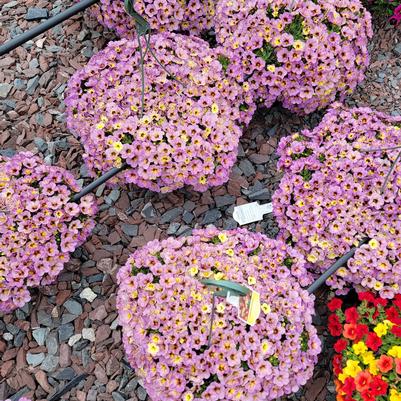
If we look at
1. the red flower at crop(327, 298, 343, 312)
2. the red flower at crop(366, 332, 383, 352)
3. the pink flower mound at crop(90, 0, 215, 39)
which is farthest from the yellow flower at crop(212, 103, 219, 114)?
the red flower at crop(366, 332, 383, 352)

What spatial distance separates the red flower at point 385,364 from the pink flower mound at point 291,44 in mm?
1456

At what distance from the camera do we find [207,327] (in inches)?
79.5

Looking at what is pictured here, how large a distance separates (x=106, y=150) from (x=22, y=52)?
1350 mm

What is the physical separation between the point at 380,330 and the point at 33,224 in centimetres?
162

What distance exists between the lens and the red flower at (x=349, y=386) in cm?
214

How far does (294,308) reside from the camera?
215 cm

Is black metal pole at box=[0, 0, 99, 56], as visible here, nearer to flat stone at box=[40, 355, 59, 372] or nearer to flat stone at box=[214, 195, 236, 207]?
flat stone at box=[214, 195, 236, 207]

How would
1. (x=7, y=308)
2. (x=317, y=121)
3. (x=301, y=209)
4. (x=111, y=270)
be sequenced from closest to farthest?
(x=7, y=308)
(x=301, y=209)
(x=111, y=270)
(x=317, y=121)

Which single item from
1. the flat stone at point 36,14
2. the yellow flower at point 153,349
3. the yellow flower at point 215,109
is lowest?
the yellow flower at point 153,349

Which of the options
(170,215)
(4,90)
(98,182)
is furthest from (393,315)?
(4,90)

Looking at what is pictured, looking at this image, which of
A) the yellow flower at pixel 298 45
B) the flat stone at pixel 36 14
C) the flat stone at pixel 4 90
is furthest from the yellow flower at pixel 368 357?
the flat stone at pixel 36 14

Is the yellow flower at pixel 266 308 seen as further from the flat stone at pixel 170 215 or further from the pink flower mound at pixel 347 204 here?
the flat stone at pixel 170 215

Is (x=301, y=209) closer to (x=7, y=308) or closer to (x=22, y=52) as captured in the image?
(x=7, y=308)

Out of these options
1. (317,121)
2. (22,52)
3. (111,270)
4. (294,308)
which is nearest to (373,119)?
(317,121)
